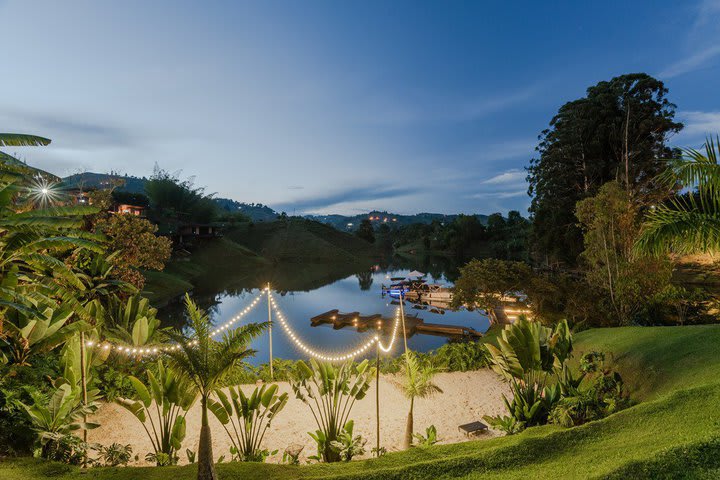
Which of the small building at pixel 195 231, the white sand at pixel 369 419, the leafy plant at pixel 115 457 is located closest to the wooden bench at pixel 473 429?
the white sand at pixel 369 419

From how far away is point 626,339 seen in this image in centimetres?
929

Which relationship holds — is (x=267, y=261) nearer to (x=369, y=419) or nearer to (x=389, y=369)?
(x=389, y=369)

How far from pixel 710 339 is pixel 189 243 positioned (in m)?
57.3

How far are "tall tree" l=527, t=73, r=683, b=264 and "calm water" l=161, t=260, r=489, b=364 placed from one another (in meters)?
9.64

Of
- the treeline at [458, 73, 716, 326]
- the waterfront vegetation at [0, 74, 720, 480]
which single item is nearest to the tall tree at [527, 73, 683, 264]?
the treeline at [458, 73, 716, 326]

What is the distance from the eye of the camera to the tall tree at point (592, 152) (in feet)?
79.4

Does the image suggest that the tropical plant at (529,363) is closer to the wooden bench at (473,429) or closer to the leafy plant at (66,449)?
the wooden bench at (473,429)

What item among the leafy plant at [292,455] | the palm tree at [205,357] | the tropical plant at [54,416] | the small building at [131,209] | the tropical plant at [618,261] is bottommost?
the leafy plant at [292,455]

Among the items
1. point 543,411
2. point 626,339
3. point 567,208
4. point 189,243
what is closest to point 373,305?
point 567,208

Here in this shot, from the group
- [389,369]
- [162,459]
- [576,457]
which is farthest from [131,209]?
[576,457]

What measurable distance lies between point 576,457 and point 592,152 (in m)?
29.1

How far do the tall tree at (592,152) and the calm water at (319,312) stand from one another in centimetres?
964

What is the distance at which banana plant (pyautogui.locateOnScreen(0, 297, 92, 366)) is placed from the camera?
284 inches

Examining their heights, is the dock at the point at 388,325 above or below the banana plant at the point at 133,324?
below
